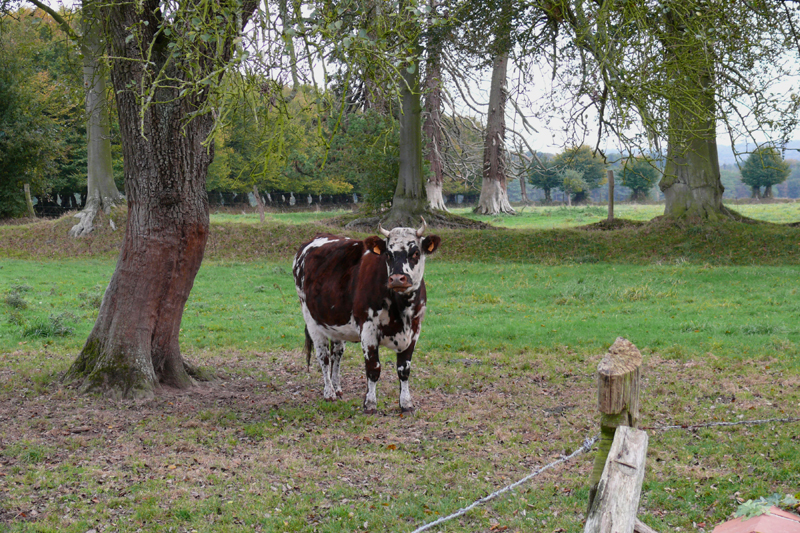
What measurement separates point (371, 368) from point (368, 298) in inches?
33.1

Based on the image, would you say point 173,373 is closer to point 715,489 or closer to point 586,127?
point 715,489

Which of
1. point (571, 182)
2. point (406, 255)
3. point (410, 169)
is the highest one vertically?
point (571, 182)

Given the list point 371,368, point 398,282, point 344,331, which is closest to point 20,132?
point 344,331

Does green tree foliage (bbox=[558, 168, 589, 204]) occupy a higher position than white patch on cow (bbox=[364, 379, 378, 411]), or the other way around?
green tree foliage (bbox=[558, 168, 589, 204])

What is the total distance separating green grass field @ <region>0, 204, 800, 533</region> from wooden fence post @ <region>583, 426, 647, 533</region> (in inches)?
86.6

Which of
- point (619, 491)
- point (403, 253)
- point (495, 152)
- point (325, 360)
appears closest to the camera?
point (619, 491)

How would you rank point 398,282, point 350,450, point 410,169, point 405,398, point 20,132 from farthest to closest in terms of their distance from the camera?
point 20,132, point 410,169, point 405,398, point 398,282, point 350,450

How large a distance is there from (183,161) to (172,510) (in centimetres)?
Result: 455

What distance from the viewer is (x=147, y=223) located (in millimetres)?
8672

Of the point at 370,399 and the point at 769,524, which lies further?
the point at 370,399

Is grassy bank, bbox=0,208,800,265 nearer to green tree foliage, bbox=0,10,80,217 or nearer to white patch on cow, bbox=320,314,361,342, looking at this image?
green tree foliage, bbox=0,10,80,217

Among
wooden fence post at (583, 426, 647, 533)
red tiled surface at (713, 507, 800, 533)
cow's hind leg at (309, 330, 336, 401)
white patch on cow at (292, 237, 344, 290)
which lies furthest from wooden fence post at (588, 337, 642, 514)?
white patch on cow at (292, 237, 344, 290)

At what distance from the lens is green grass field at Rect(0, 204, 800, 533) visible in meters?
5.63

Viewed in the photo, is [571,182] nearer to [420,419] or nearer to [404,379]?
[404,379]
